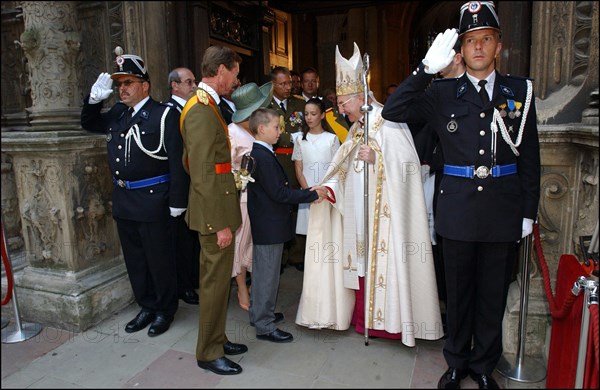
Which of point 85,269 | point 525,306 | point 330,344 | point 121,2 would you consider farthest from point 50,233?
point 525,306

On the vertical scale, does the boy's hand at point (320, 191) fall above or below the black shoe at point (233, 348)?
above

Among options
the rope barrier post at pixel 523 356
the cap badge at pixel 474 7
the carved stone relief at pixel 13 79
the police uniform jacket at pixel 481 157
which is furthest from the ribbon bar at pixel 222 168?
the carved stone relief at pixel 13 79

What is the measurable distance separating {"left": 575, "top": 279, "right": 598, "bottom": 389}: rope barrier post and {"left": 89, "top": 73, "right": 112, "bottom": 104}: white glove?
3364mm

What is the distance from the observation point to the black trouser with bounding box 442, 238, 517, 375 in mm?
2752

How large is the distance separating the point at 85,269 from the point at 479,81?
3306 mm

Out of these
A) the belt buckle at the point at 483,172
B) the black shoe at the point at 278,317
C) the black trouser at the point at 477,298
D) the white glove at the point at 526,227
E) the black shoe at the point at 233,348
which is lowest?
the black shoe at the point at 278,317

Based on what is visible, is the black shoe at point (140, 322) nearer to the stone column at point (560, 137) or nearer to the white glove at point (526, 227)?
the stone column at point (560, 137)

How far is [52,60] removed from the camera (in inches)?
Answer: 152

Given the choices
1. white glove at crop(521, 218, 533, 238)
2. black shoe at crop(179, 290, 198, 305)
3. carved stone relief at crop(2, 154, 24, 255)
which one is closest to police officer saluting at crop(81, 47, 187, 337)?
black shoe at crop(179, 290, 198, 305)

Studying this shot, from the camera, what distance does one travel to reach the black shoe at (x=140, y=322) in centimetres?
369

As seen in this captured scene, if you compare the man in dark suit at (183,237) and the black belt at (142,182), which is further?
the man in dark suit at (183,237)

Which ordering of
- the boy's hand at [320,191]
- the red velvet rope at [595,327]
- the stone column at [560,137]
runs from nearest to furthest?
1. the red velvet rope at [595,327]
2. the stone column at [560,137]
3. the boy's hand at [320,191]

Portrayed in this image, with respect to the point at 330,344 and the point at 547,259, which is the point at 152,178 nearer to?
the point at 330,344

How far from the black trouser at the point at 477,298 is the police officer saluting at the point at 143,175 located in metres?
1.89
